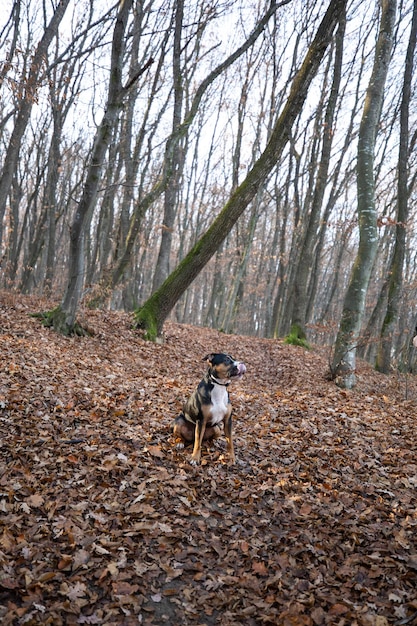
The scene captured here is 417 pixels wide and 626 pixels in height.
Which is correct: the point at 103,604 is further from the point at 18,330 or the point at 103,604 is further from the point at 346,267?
the point at 346,267

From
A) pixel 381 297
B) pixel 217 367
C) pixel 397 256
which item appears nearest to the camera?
pixel 217 367

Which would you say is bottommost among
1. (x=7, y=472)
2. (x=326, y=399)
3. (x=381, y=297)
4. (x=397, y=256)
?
(x=7, y=472)

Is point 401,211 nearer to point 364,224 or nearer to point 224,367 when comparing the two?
point 364,224

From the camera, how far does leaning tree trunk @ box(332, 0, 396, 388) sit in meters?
9.38

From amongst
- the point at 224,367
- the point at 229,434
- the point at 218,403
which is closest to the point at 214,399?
the point at 218,403

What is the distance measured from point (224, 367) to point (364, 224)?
6.35 metres

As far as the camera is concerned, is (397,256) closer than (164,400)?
No

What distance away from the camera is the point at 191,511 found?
13.6ft

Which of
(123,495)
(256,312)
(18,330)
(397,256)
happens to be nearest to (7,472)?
(123,495)

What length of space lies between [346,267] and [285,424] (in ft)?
136

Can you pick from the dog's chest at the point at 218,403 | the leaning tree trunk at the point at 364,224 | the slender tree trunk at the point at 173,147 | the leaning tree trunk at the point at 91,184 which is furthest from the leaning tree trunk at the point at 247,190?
the dog's chest at the point at 218,403

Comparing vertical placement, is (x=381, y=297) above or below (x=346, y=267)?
below

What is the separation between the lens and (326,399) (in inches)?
322

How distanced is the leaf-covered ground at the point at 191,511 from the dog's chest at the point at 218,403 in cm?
61
